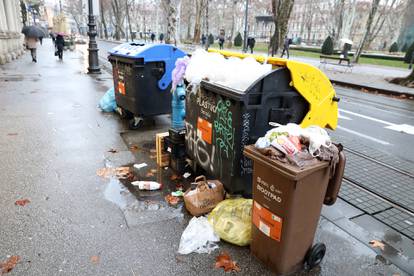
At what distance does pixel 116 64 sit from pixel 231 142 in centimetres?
439

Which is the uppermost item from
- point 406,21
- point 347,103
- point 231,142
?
point 406,21

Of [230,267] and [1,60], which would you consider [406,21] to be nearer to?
[1,60]

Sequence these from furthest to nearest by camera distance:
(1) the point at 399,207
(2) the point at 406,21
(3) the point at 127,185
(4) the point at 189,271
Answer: (2) the point at 406,21 → (3) the point at 127,185 → (1) the point at 399,207 → (4) the point at 189,271

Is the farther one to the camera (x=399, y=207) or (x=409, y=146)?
(x=409, y=146)

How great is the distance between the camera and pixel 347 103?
426 inches

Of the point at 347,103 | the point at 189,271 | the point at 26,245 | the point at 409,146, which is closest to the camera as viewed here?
the point at 189,271

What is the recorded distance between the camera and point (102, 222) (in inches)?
133

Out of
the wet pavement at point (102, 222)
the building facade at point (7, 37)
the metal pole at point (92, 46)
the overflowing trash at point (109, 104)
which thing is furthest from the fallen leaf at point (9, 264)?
the building facade at point (7, 37)

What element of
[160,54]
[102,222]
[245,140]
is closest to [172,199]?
[102,222]

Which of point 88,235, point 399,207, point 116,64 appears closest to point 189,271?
point 88,235

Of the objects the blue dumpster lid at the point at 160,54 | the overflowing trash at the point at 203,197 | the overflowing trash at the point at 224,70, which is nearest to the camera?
the overflowing trash at the point at 224,70

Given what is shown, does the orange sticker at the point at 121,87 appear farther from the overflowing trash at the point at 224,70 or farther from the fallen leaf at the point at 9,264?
the fallen leaf at the point at 9,264

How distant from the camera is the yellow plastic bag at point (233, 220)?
3037 mm

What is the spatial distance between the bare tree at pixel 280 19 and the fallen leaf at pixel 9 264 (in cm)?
1958
